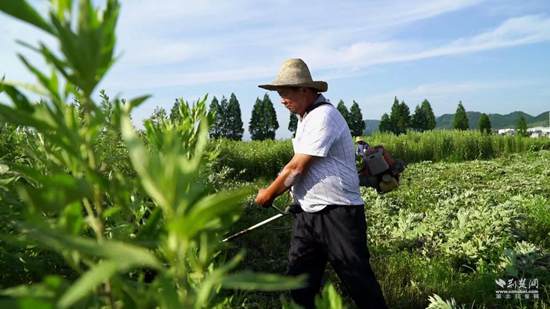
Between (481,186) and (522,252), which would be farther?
(481,186)

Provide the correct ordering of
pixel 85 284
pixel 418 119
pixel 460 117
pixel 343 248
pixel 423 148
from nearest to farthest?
pixel 85 284 → pixel 343 248 → pixel 423 148 → pixel 460 117 → pixel 418 119

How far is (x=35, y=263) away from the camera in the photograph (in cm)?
201

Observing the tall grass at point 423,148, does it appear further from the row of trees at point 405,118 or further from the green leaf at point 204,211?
the row of trees at point 405,118

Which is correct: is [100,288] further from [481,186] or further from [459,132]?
[459,132]

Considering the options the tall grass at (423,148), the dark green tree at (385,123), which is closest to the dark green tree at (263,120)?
the dark green tree at (385,123)

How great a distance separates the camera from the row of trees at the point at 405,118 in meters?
70.1

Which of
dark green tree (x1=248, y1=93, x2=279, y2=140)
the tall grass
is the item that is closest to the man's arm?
the tall grass

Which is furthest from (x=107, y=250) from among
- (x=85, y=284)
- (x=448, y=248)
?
(x=448, y=248)

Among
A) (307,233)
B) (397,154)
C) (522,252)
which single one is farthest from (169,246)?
(397,154)

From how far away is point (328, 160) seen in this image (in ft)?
11.6

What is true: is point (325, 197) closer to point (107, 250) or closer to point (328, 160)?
point (328, 160)

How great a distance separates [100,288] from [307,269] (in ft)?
9.81

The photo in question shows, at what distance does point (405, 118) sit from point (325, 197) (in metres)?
69.4

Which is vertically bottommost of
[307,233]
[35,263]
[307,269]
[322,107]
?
[307,269]
